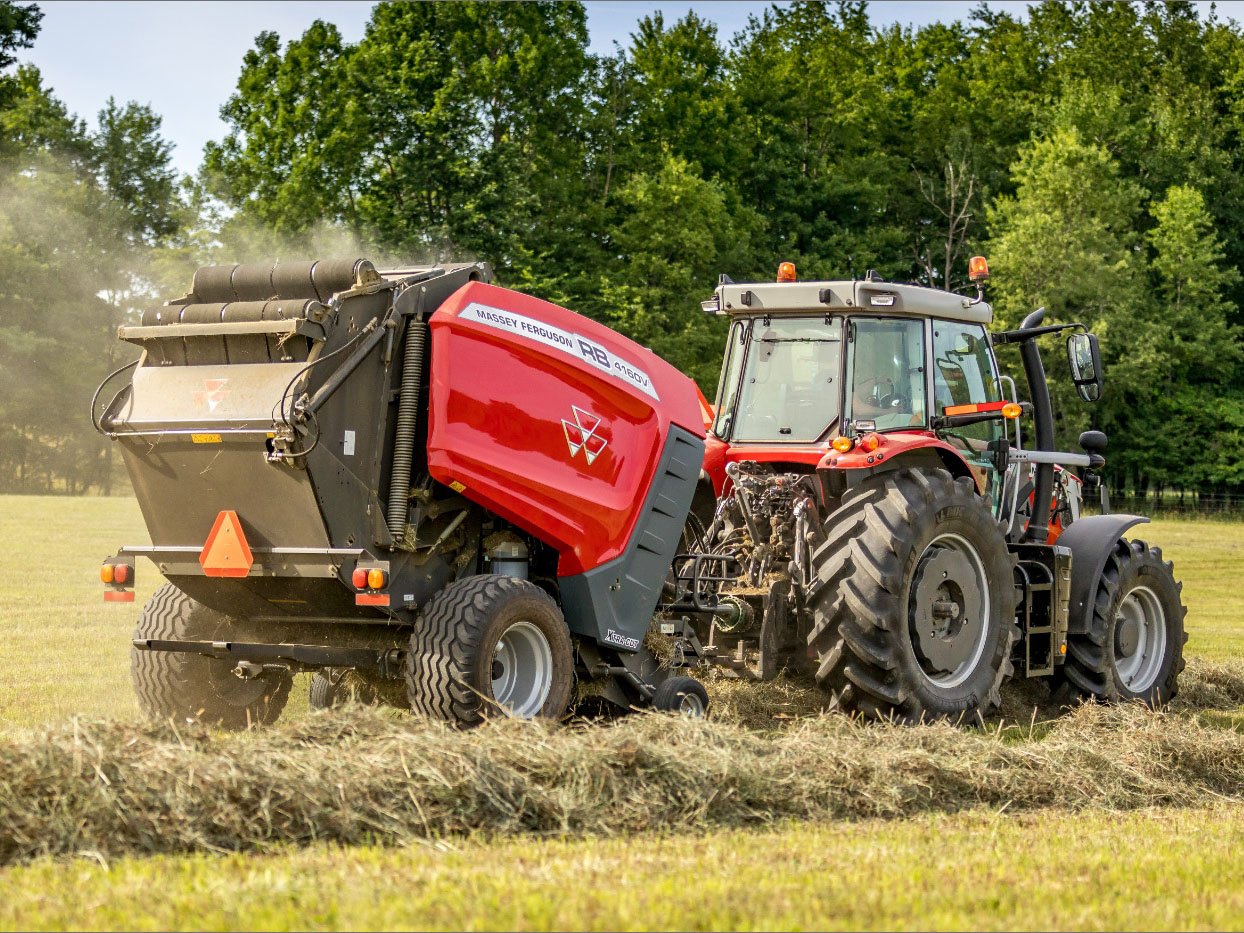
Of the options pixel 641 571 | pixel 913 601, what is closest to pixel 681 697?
pixel 641 571

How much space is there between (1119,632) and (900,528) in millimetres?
3039

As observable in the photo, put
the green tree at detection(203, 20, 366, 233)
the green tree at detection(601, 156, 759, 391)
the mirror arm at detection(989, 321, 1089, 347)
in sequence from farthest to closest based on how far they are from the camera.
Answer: the green tree at detection(601, 156, 759, 391) → the green tree at detection(203, 20, 366, 233) → the mirror arm at detection(989, 321, 1089, 347)

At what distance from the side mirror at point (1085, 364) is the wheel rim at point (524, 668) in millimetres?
4295

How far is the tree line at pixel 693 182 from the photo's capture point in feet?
120

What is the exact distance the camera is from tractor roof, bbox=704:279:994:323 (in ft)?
32.7

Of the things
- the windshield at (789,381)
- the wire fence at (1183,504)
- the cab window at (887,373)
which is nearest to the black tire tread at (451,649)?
the windshield at (789,381)

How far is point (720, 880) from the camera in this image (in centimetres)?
515

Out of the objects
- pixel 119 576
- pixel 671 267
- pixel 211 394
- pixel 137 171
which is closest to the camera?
pixel 211 394

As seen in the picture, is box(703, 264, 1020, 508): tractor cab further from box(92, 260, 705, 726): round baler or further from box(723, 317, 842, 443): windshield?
box(92, 260, 705, 726): round baler

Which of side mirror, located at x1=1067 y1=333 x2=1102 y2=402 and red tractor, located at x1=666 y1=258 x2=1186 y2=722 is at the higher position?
side mirror, located at x1=1067 y1=333 x2=1102 y2=402

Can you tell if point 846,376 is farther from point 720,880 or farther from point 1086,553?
point 720,880

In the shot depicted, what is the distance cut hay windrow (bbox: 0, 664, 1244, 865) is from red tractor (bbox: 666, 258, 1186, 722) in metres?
1.04

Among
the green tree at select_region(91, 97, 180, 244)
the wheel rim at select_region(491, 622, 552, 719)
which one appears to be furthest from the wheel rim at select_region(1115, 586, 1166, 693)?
the green tree at select_region(91, 97, 180, 244)

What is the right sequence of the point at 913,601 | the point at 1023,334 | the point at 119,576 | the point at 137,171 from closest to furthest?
the point at 119,576, the point at 913,601, the point at 1023,334, the point at 137,171
